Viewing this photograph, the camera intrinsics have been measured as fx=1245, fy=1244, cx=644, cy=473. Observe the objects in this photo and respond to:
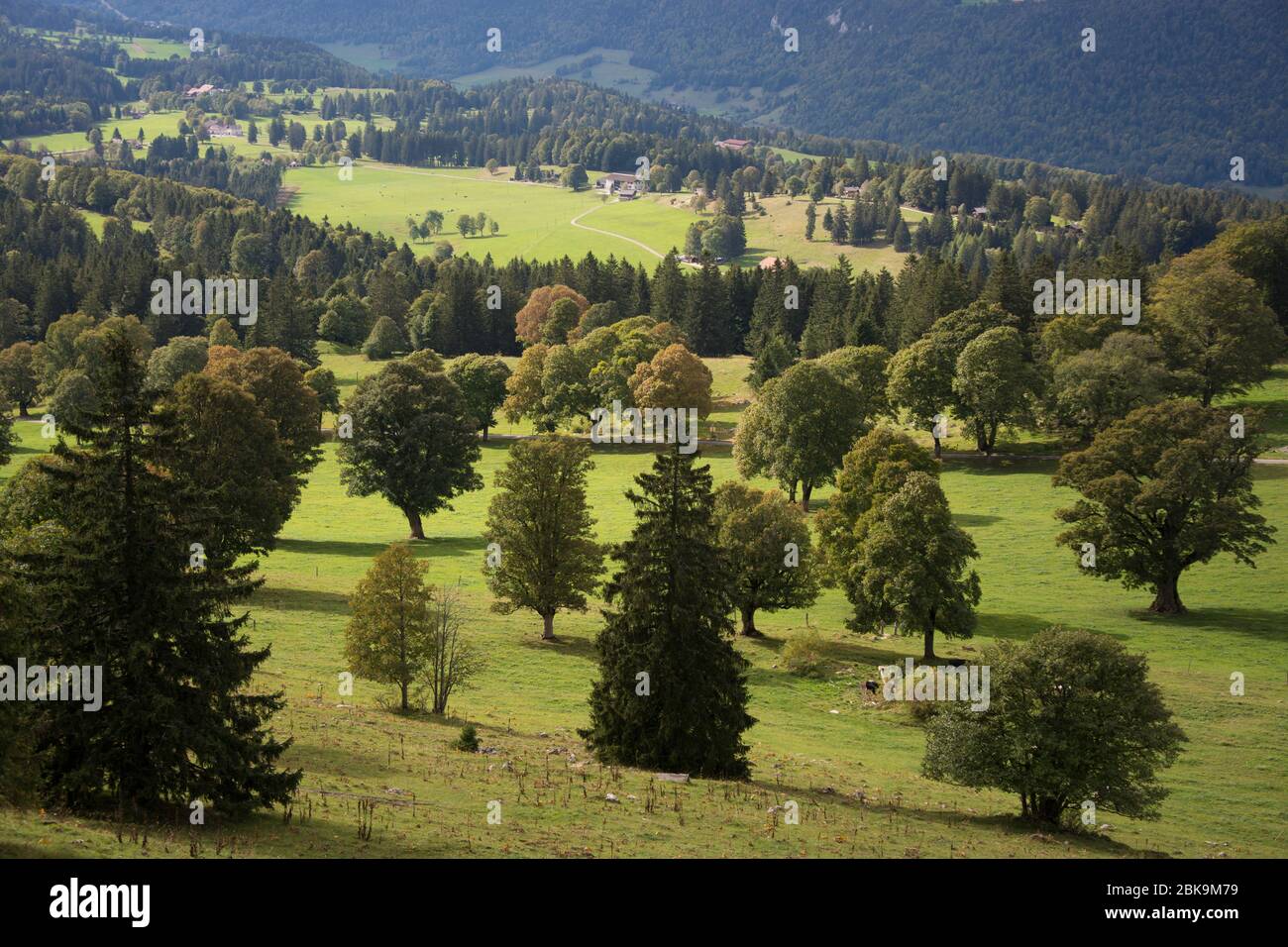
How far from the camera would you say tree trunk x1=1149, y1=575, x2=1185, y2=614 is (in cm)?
6309

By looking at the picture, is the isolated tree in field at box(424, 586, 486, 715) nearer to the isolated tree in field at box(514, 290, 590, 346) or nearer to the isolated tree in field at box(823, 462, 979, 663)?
the isolated tree in field at box(823, 462, 979, 663)

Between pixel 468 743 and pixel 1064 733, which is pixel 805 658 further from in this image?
pixel 468 743

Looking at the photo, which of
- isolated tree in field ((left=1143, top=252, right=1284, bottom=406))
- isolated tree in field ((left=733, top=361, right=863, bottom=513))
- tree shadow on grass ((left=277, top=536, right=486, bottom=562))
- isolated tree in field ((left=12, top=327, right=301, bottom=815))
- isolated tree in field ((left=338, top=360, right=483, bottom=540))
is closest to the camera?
isolated tree in field ((left=12, top=327, right=301, bottom=815))

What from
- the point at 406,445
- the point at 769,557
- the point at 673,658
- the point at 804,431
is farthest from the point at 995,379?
the point at 673,658

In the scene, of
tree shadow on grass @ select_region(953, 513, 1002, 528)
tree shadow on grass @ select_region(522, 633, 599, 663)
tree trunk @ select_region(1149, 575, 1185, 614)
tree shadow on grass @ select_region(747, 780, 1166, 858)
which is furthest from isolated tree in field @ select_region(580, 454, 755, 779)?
tree shadow on grass @ select_region(953, 513, 1002, 528)

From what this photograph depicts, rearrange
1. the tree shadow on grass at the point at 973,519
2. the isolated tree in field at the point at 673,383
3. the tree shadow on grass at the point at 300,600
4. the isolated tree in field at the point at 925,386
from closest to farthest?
the tree shadow on grass at the point at 300,600
the tree shadow on grass at the point at 973,519
the isolated tree in field at the point at 925,386
the isolated tree in field at the point at 673,383

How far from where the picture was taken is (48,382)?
120 metres

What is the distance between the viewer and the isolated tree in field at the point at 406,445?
2908 inches

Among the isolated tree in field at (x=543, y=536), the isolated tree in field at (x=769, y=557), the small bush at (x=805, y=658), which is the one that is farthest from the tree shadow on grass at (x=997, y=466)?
the isolated tree in field at (x=543, y=536)

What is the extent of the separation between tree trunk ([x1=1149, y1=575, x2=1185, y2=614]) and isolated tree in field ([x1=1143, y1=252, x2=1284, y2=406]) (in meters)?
34.8

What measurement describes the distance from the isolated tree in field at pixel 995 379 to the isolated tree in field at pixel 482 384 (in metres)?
42.7

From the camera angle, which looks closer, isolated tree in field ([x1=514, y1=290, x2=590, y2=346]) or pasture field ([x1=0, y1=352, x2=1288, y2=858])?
pasture field ([x1=0, y1=352, x2=1288, y2=858])

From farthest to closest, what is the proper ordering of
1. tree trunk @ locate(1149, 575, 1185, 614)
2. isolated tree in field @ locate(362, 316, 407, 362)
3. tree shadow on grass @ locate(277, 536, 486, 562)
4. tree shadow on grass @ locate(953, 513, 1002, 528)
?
1. isolated tree in field @ locate(362, 316, 407, 362)
2. tree shadow on grass @ locate(953, 513, 1002, 528)
3. tree shadow on grass @ locate(277, 536, 486, 562)
4. tree trunk @ locate(1149, 575, 1185, 614)

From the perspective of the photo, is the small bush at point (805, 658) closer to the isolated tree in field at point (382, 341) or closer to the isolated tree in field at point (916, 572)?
the isolated tree in field at point (916, 572)
